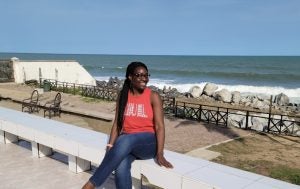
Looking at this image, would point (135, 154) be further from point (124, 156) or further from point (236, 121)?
point (236, 121)

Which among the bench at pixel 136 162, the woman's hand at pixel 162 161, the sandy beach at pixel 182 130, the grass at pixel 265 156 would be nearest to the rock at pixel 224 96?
the sandy beach at pixel 182 130

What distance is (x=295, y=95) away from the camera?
137 ft

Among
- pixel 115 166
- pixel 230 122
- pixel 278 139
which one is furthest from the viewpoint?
pixel 230 122

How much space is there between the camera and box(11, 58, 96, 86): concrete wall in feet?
91.2

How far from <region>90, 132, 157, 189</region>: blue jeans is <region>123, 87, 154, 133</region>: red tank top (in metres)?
0.12

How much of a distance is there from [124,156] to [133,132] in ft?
1.25

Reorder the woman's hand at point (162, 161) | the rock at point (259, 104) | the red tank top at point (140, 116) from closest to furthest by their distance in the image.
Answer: the woman's hand at point (162, 161) → the red tank top at point (140, 116) → the rock at point (259, 104)

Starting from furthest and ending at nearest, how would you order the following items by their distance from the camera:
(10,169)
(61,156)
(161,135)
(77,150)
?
(61,156), (10,169), (77,150), (161,135)

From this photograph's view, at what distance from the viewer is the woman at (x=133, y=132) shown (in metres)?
3.35

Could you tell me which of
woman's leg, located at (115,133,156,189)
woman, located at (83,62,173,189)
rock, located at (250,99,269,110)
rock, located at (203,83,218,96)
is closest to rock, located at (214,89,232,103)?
rock, located at (203,83,218,96)

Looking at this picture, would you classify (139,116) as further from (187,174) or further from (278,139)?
(278,139)

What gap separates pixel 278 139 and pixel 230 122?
4.49 m

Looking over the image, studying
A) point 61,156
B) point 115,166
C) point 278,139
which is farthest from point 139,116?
point 278,139

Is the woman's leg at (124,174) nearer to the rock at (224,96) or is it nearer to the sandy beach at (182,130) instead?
the sandy beach at (182,130)
